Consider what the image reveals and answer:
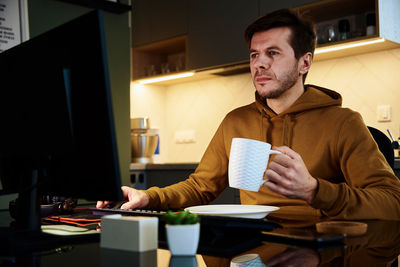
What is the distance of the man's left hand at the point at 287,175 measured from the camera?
3.26 feet

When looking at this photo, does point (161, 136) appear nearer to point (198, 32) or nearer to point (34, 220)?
point (198, 32)

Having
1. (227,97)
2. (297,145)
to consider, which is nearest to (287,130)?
(297,145)

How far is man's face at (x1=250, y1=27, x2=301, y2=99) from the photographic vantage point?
1.66 m

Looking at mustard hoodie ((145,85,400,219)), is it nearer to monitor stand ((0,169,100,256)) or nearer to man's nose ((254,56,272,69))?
man's nose ((254,56,272,69))

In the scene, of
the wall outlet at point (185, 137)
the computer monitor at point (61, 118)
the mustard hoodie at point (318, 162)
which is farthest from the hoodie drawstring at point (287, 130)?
the wall outlet at point (185, 137)

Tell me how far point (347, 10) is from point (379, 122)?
0.76 metres

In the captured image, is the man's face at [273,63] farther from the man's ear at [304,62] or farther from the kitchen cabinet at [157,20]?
the kitchen cabinet at [157,20]

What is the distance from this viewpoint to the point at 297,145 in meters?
1.54

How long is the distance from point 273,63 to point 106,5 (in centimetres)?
146

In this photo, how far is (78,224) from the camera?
1.05 metres

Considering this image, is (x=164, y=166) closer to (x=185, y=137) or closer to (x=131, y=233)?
(x=185, y=137)

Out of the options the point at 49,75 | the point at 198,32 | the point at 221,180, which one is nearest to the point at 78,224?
the point at 49,75

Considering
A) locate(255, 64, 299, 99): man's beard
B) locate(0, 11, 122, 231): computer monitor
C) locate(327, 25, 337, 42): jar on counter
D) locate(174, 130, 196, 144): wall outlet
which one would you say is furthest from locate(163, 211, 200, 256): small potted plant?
locate(174, 130, 196, 144): wall outlet

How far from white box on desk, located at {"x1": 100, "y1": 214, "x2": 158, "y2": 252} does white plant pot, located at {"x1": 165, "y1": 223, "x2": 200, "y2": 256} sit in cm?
5
